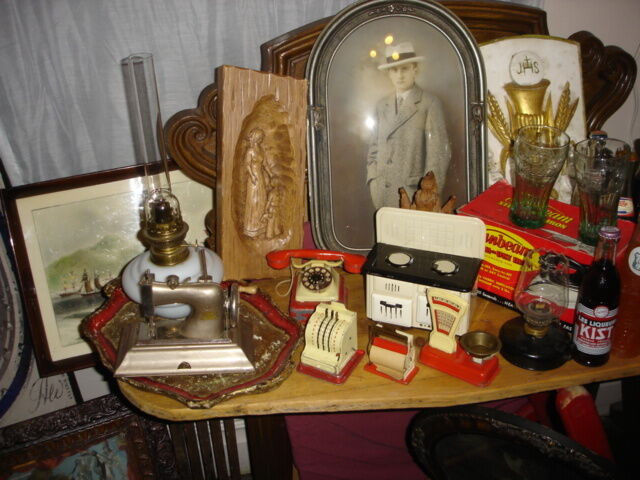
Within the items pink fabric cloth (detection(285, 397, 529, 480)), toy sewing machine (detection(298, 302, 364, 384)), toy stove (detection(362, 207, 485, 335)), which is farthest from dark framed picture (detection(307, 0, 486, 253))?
pink fabric cloth (detection(285, 397, 529, 480))

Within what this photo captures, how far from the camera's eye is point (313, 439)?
1.56 metres

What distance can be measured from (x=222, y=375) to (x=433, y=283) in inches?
16.4

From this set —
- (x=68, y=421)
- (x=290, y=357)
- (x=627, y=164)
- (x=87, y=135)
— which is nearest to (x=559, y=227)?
(x=627, y=164)

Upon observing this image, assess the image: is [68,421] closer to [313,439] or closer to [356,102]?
[313,439]

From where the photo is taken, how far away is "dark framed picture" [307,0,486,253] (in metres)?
1.19

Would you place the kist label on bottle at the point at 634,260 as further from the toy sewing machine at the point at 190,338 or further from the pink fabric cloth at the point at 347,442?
the toy sewing machine at the point at 190,338

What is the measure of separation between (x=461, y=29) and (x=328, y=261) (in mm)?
539

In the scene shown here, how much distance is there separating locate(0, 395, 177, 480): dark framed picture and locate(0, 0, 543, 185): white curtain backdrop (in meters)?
0.55

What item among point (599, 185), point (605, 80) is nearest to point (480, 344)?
point (599, 185)

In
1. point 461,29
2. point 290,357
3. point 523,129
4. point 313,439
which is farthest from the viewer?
point 313,439

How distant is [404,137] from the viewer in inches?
49.1

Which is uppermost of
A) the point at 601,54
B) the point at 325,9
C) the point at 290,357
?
the point at 325,9

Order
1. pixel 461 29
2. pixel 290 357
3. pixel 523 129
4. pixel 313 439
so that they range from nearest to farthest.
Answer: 1. pixel 290 357
2. pixel 461 29
3. pixel 523 129
4. pixel 313 439

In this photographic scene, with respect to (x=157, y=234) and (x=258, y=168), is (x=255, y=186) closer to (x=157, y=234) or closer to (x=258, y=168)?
(x=258, y=168)
